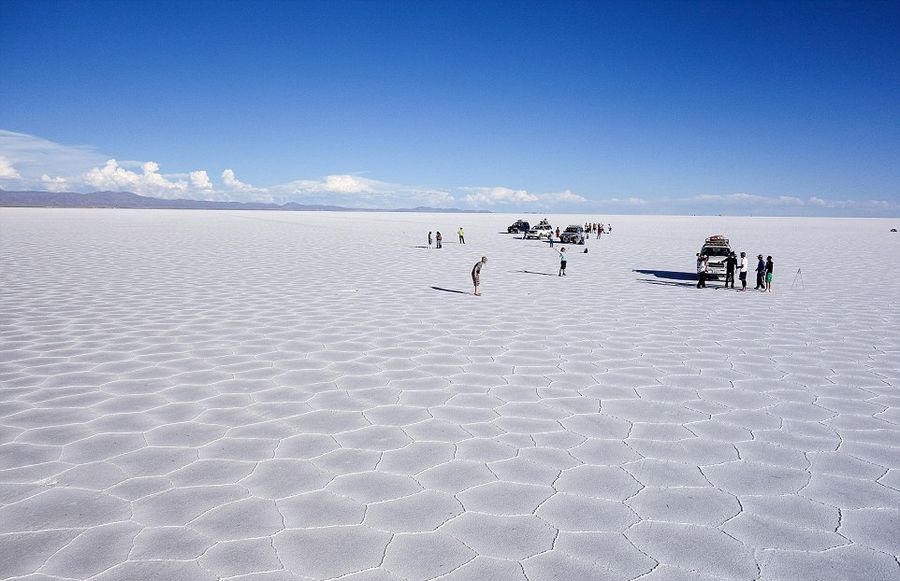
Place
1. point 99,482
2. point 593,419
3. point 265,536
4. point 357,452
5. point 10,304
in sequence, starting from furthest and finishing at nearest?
point 10,304 < point 593,419 < point 357,452 < point 99,482 < point 265,536

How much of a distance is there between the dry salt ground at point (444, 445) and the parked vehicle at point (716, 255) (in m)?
6.79

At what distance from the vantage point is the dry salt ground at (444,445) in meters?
4.16

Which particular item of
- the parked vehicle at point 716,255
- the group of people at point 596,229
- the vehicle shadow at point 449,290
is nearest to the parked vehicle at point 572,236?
the group of people at point 596,229

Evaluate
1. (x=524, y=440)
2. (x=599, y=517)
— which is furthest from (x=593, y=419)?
(x=599, y=517)

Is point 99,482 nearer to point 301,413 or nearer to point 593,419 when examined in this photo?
point 301,413

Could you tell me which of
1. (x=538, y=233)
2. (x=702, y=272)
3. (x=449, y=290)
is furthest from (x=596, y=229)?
(x=449, y=290)

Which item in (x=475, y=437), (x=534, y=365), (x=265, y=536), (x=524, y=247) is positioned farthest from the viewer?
(x=524, y=247)

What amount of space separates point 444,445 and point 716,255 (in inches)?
769

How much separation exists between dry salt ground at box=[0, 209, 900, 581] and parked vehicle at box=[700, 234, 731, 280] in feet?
22.3

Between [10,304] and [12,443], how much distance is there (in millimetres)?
10270

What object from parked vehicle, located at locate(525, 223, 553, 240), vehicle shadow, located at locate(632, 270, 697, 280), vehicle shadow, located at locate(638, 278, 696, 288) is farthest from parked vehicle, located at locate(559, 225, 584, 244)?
vehicle shadow, located at locate(638, 278, 696, 288)

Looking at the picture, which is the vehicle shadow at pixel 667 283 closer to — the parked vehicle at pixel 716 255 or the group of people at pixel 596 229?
the parked vehicle at pixel 716 255

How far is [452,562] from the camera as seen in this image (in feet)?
13.2

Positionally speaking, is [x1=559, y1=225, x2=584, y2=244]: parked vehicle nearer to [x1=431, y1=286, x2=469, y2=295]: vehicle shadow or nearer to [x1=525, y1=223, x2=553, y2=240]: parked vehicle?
[x1=525, y1=223, x2=553, y2=240]: parked vehicle
